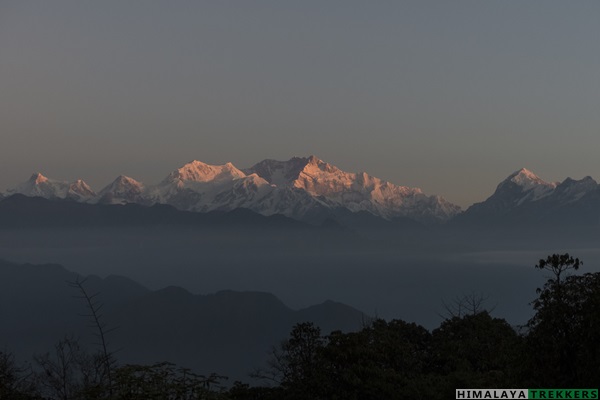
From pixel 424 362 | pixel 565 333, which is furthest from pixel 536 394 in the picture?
pixel 424 362

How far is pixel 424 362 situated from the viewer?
2640 inches

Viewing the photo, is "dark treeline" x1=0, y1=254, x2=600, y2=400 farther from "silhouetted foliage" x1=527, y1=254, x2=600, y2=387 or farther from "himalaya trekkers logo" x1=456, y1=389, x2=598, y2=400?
"himalaya trekkers logo" x1=456, y1=389, x2=598, y2=400

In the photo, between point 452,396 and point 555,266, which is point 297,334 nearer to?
point 452,396

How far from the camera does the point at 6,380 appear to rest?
5134cm

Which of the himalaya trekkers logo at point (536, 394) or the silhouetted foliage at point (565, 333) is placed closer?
the silhouetted foliage at point (565, 333)

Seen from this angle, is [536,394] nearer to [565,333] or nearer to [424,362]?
[565,333]

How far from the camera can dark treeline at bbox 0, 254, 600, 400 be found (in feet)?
123

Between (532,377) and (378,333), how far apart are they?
26403 millimetres

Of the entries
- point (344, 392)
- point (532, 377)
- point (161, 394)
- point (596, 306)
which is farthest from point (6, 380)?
point (596, 306)

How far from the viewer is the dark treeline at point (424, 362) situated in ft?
123

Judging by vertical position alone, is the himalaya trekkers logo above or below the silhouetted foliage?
below

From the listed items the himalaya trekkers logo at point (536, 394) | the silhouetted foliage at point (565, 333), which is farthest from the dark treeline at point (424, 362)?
the himalaya trekkers logo at point (536, 394)

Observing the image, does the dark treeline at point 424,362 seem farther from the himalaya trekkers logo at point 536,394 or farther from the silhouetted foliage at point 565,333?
the himalaya trekkers logo at point 536,394

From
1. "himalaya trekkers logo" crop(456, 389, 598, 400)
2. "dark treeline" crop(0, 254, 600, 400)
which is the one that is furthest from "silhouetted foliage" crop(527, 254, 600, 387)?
"himalaya trekkers logo" crop(456, 389, 598, 400)
